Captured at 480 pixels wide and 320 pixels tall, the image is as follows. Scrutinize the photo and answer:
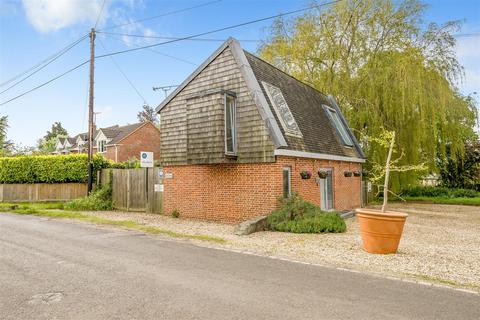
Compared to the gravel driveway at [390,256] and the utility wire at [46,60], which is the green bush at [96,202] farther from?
the utility wire at [46,60]

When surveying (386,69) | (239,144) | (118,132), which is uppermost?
(386,69)

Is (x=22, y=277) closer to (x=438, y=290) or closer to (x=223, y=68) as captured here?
(x=438, y=290)

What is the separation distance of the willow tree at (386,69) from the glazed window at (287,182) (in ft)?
32.9

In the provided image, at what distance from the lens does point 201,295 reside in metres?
4.57

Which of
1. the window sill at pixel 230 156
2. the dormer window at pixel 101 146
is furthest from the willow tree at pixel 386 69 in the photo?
the dormer window at pixel 101 146

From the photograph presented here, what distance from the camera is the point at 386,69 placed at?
18.9 meters

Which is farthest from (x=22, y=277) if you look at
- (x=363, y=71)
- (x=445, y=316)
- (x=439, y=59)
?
(x=439, y=59)

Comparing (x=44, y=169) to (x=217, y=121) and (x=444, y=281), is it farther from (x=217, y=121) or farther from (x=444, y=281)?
(x=444, y=281)

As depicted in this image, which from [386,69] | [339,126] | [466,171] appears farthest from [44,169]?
[466,171]

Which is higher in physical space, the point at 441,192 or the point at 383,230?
the point at 383,230

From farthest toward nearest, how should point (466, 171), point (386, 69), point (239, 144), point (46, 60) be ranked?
point (466, 171) < point (46, 60) < point (386, 69) < point (239, 144)

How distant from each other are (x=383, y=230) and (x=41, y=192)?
70.2 ft

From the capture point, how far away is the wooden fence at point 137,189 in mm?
15340

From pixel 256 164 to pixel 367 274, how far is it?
634 cm
